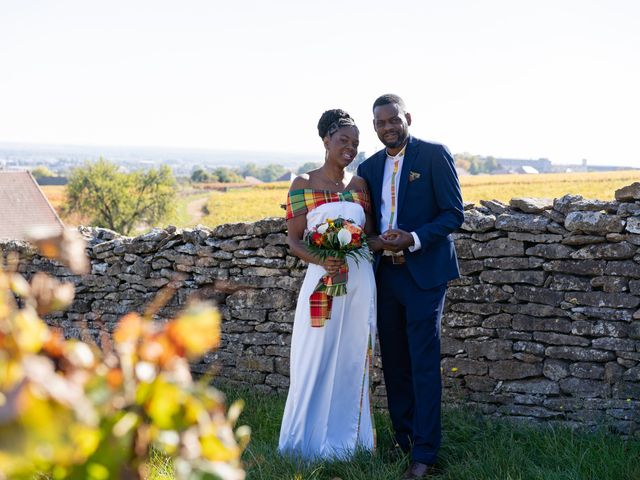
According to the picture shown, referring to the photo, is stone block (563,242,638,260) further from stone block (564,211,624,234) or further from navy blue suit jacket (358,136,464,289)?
navy blue suit jacket (358,136,464,289)

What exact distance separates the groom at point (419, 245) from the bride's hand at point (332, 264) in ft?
1.01

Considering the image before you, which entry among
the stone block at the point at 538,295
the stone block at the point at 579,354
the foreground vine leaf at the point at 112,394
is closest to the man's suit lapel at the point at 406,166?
the stone block at the point at 538,295

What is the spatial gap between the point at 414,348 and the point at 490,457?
81 centimetres

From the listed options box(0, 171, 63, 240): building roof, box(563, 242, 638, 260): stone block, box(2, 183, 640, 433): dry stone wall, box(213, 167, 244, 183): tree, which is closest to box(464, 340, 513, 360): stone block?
box(2, 183, 640, 433): dry stone wall

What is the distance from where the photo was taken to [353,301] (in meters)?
5.10

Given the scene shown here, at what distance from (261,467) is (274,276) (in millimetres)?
2257

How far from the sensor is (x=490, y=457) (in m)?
4.82

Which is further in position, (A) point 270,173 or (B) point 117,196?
(A) point 270,173

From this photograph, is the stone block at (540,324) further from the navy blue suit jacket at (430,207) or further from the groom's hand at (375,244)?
the groom's hand at (375,244)

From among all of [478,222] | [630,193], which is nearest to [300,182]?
[478,222]

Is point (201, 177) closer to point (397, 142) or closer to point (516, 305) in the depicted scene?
point (516, 305)

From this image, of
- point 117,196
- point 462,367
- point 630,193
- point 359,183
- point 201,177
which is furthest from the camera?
point 201,177

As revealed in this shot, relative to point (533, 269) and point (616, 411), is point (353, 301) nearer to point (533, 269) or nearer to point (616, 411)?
point (533, 269)

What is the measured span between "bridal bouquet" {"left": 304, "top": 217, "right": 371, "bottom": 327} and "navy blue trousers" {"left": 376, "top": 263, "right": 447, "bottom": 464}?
27 cm
